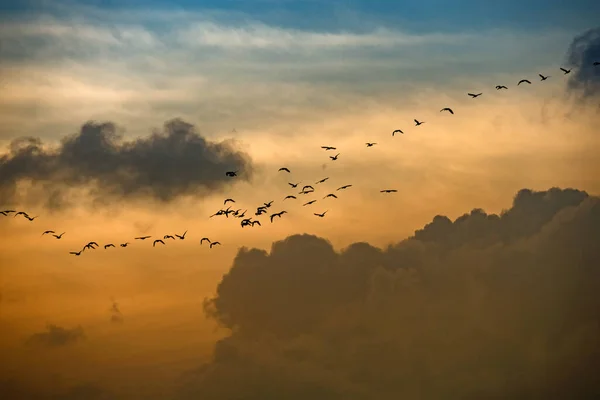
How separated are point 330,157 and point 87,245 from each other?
5173cm

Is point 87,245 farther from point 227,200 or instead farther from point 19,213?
point 227,200

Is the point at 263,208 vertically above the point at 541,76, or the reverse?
the point at 541,76

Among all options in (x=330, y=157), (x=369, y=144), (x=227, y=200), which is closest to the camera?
(x=369, y=144)

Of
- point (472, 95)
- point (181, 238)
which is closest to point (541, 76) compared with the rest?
point (472, 95)

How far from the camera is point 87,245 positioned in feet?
637

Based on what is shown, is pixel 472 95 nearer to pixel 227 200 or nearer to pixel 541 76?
pixel 541 76

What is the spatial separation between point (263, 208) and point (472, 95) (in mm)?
39803

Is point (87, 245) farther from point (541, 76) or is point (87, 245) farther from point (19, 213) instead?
point (541, 76)

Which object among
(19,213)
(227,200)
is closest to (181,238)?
(227,200)

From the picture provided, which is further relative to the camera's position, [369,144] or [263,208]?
[263,208]

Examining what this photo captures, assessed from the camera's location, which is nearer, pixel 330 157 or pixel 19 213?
pixel 330 157

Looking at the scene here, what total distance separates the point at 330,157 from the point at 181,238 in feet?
109

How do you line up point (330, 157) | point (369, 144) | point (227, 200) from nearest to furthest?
point (369, 144), point (330, 157), point (227, 200)

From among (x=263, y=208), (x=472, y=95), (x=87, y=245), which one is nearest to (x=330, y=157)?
(x=263, y=208)
